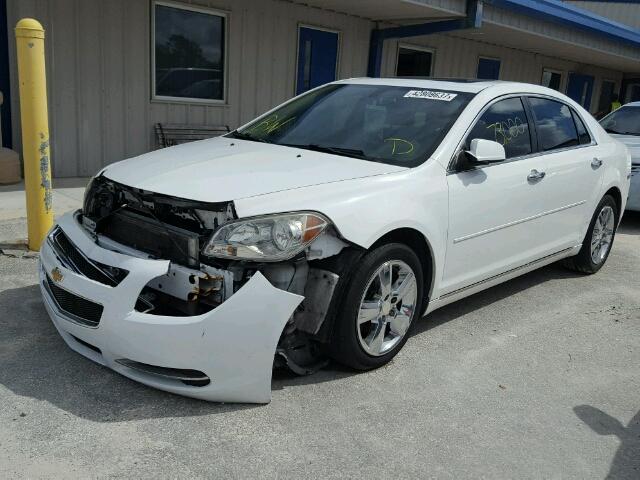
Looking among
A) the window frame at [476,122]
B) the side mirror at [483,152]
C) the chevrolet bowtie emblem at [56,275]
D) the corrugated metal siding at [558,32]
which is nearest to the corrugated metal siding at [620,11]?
the corrugated metal siding at [558,32]

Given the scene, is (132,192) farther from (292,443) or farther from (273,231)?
(292,443)

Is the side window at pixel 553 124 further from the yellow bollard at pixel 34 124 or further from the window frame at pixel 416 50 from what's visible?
the window frame at pixel 416 50

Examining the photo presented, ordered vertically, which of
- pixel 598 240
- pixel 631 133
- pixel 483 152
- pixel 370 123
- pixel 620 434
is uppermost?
pixel 370 123

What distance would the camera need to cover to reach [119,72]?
27.9 feet

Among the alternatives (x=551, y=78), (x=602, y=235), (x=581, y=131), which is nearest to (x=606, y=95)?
(x=551, y=78)

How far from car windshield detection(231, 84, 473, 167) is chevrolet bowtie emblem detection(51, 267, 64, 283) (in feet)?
5.45

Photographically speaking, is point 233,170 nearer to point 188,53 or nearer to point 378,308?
point 378,308

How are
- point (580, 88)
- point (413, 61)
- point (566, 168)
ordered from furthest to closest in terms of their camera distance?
1. point (580, 88)
2. point (413, 61)
3. point (566, 168)

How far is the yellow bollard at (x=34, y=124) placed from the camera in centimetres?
489

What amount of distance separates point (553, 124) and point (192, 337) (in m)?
3.52

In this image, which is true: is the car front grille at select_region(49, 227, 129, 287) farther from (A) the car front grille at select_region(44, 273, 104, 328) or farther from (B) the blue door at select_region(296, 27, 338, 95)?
(B) the blue door at select_region(296, 27, 338, 95)

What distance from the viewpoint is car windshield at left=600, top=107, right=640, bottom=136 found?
29.6 ft

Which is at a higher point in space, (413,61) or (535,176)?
(413,61)

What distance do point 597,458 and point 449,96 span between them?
241cm
